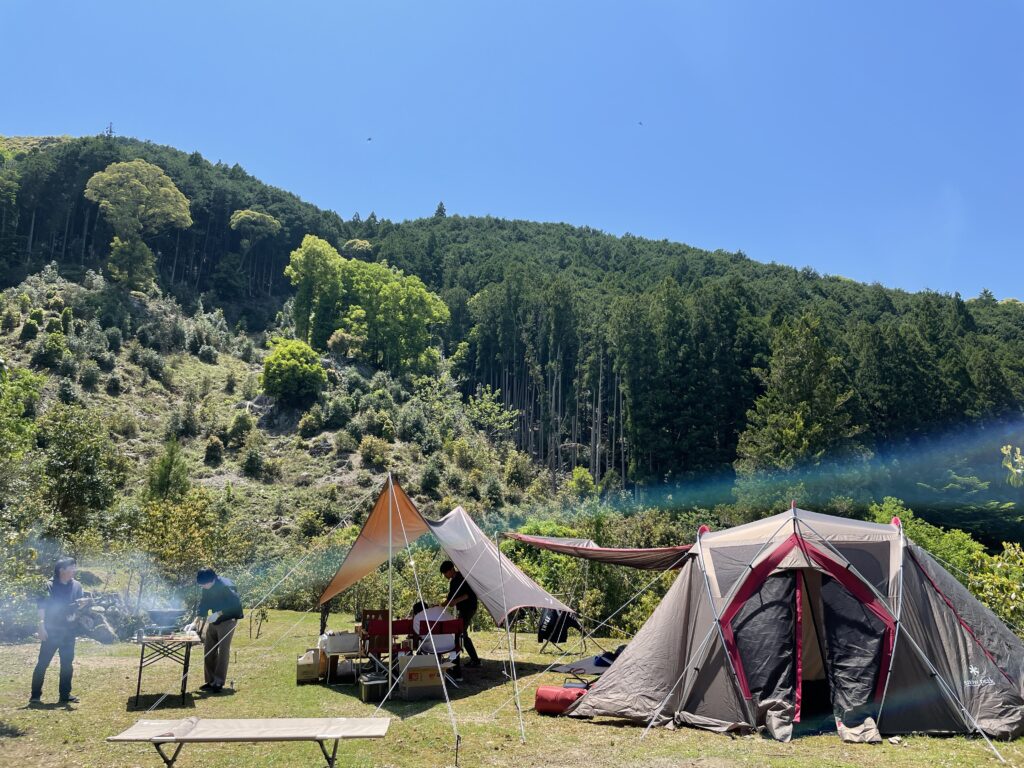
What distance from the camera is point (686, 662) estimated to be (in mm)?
8344

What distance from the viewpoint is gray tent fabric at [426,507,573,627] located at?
10516 millimetres

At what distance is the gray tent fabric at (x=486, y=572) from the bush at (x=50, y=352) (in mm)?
36396

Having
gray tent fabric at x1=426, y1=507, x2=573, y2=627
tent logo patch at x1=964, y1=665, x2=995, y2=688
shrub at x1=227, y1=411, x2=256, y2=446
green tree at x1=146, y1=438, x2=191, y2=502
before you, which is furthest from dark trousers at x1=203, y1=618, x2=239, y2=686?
shrub at x1=227, y1=411, x2=256, y2=446

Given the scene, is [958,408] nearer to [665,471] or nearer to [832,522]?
[665,471]

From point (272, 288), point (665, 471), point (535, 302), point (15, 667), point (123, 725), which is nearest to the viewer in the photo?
point (123, 725)

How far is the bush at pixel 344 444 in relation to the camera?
132 feet

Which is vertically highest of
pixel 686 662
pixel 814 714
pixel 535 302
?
pixel 535 302

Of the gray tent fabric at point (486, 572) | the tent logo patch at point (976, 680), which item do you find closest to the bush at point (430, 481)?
the gray tent fabric at point (486, 572)

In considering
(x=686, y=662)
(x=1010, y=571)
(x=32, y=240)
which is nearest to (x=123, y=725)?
(x=686, y=662)

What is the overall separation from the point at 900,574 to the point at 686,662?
2.66m

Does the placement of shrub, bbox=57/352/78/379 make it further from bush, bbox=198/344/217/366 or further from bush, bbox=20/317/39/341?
bush, bbox=198/344/217/366

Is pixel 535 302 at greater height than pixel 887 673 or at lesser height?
greater

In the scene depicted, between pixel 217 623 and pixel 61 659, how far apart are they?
5.63ft

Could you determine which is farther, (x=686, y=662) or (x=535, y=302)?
(x=535, y=302)
